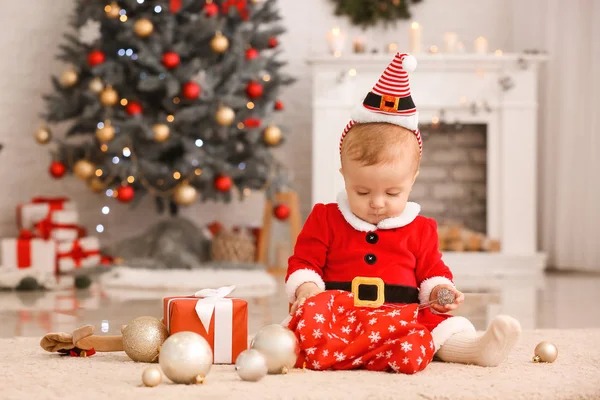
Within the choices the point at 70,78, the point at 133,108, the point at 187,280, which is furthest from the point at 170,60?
the point at 187,280

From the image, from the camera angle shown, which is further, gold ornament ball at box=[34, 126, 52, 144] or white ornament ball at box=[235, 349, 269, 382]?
gold ornament ball at box=[34, 126, 52, 144]

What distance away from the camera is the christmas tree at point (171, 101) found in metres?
4.32

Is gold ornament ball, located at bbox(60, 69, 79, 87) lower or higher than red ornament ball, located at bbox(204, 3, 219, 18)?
lower

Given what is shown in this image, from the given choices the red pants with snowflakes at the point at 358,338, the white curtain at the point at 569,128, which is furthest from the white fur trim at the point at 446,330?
the white curtain at the point at 569,128

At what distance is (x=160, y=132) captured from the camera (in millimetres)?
4277

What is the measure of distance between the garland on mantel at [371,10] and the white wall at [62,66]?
0.19 feet

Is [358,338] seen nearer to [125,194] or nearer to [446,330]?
[446,330]

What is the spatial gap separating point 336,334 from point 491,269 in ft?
10.3

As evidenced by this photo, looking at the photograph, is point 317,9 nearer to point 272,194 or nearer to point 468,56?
point 468,56

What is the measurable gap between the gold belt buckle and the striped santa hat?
284 mm

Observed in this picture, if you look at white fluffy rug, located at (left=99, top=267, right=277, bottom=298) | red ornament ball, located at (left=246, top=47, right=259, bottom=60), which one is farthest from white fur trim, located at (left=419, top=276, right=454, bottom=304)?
red ornament ball, located at (left=246, top=47, right=259, bottom=60)

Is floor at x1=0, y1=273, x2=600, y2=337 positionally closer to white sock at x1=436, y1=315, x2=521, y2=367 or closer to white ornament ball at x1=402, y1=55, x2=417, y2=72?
white sock at x1=436, y1=315, x2=521, y2=367

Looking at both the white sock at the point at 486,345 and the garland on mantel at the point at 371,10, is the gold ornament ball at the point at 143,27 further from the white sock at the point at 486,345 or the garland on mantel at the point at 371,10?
the white sock at the point at 486,345

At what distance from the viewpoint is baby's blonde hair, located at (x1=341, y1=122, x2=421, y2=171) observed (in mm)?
1843
